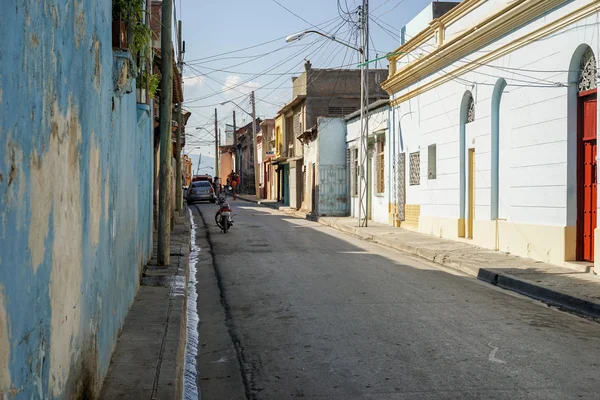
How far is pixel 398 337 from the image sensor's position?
7.81 m

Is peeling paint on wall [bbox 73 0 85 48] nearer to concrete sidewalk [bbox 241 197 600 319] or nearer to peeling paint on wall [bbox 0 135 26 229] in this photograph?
peeling paint on wall [bbox 0 135 26 229]

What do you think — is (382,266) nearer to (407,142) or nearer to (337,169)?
(407,142)

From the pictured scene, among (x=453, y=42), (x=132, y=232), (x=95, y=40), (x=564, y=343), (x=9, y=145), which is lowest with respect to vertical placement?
(x=564, y=343)

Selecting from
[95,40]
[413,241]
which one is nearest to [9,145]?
[95,40]

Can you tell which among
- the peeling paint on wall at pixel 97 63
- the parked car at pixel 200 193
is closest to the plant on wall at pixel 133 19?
the peeling paint on wall at pixel 97 63

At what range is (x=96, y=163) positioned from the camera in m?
5.27

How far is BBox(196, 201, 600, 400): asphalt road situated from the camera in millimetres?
5996

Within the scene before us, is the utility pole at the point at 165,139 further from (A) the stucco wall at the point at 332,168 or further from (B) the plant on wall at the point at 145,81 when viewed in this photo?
(A) the stucco wall at the point at 332,168

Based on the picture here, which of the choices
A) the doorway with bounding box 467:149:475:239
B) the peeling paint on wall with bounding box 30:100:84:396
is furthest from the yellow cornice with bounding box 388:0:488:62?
the peeling paint on wall with bounding box 30:100:84:396

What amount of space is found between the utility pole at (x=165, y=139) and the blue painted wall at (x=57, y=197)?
637cm

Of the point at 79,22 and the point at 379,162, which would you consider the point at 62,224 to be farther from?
the point at 379,162

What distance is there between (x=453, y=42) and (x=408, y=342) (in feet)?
42.9

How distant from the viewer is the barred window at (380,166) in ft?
93.1

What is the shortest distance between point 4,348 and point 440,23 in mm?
19370
